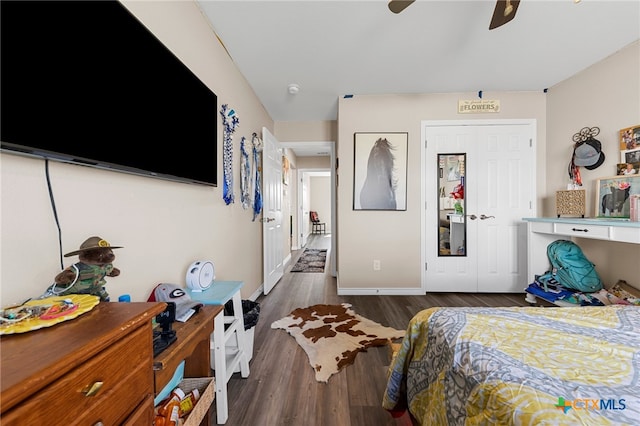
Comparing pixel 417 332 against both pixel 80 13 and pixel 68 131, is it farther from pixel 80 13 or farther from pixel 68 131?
pixel 80 13

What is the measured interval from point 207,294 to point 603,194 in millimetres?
3560

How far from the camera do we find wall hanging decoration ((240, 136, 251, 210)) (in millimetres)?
2396

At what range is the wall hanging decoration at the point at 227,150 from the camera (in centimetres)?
201

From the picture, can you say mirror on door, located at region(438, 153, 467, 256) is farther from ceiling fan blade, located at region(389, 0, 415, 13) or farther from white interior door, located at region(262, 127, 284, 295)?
white interior door, located at region(262, 127, 284, 295)

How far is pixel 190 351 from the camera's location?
3.06 feet

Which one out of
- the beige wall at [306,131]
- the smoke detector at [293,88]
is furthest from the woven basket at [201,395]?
the beige wall at [306,131]

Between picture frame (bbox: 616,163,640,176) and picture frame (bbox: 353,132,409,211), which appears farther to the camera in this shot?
picture frame (bbox: 353,132,409,211)

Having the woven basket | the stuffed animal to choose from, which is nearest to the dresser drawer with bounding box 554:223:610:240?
the woven basket

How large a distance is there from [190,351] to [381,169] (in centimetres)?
270

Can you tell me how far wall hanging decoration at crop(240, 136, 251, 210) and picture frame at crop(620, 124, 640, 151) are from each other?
11.5 feet

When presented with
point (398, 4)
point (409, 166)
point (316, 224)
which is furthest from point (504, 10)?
point (316, 224)

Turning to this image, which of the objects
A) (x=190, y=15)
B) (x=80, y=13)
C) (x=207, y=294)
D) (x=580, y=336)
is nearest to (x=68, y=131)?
(x=80, y=13)

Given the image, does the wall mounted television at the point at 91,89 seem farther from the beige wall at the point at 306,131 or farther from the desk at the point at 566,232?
the desk at the point at 566,232

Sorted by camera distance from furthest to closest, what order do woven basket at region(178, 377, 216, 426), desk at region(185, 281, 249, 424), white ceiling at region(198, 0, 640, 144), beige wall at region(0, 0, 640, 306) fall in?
white ceiling at region(198, 0, 640, 144), desk at region(185, 281, 249, 424), woven basket at region(178, 377, 216, 426), beige wall at region(0, 0, 640, 306)
